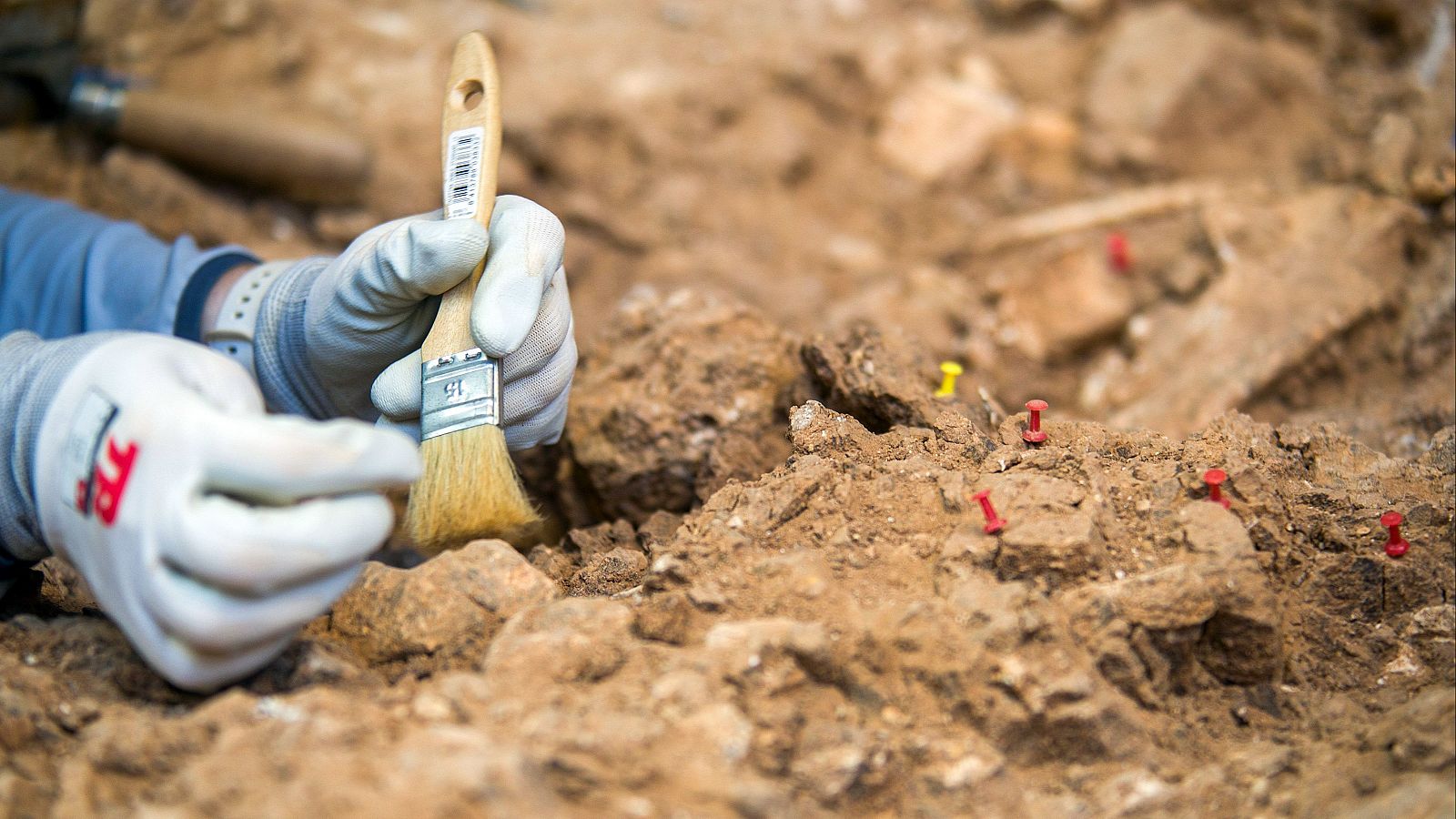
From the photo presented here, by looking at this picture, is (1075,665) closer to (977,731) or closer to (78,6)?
(977,731)

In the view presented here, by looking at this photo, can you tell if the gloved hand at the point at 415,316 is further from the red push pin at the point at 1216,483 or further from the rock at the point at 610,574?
the red push pin at the point at 1216,483

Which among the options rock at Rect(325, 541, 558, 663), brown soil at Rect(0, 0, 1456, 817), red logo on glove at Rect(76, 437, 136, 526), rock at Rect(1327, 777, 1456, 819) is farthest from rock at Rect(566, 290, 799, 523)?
rock at Rect(1327, 777, 1456, 819)

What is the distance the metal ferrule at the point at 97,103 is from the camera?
3.86 meters

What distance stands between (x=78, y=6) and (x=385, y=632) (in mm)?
2943

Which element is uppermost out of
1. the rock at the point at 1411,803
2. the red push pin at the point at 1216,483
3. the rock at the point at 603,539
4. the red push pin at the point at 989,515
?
the red push pin at the point at 1216,483

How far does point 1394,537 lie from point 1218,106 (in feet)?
9.97

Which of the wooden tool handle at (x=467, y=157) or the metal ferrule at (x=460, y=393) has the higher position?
the wooden tool handle at (x=467, y=157)

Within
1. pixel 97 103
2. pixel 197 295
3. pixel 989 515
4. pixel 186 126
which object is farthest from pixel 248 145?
pixel 989 515

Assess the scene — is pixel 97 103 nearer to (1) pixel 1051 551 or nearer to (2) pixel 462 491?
(2) pixel 462 491

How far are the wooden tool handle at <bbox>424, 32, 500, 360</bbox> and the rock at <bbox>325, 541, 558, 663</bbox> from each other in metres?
0.43

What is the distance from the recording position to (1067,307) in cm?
394

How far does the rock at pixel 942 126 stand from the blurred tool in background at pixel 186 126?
221 cm

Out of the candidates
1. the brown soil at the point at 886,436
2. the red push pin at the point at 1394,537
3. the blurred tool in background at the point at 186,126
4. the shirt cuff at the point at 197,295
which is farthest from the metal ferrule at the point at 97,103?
the red push pin at the point at 1394,537

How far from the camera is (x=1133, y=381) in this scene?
3.46 metres
